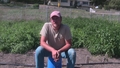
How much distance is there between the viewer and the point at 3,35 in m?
7.35

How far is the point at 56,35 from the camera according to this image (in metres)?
4.05

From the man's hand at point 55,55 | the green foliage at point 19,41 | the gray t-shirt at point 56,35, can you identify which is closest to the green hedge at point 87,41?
the green foliage at point 19,41

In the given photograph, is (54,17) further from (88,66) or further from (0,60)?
(0,60)

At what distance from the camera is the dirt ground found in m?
5.65

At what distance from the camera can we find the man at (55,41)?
3895mm

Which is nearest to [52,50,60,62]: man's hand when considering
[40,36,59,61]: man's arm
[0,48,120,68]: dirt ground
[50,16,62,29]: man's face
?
[40,36,59,61]: man's arm

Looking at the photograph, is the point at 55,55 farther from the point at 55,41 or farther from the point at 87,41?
the point at 87,41

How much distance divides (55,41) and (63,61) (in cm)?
215

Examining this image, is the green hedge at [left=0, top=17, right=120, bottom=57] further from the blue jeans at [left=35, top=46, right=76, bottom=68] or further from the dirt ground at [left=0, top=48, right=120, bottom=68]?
the blue jeans at [left=35, top=46, right=76, bottom=68]

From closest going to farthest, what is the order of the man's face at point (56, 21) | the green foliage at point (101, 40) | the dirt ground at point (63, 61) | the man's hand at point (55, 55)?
the man's hand at point (55, 55), the man's face at point (56, 21), the dirt ground at point (63, 61), the green foliage at point (101, 40)

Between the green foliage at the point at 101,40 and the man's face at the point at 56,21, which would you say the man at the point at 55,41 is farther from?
the green foliage at the point at 101,40

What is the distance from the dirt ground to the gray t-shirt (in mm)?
1589

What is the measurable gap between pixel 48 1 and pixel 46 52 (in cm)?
4804

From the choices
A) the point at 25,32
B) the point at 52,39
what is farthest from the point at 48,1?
the point at 52,39
